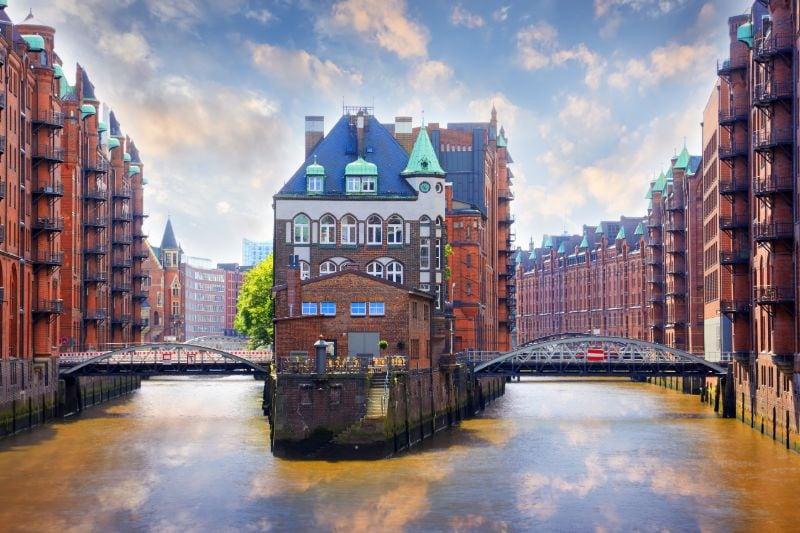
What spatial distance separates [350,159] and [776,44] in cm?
3036

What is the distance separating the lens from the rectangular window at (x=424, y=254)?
8038cm

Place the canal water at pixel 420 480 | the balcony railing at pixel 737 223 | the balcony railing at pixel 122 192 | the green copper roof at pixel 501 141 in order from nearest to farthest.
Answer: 1. the canal water at pixel 420 480
2. the balcony railing at pixel 737 223
3. the balcony railing at pixel 122 192
4. the green copper roof at pixel 501 141

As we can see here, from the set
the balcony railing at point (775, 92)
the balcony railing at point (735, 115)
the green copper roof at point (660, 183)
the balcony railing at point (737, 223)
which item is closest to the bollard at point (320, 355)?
the balcony railing at point (775, 92)

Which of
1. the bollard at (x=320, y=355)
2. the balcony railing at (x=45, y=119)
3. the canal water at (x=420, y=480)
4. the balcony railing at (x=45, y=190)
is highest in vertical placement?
the balcony railing at (x=45, y=119)

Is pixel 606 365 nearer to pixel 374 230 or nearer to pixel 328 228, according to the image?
pixel 374 230

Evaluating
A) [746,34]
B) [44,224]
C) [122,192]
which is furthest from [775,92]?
[122,192]

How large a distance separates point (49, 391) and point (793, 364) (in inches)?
1657

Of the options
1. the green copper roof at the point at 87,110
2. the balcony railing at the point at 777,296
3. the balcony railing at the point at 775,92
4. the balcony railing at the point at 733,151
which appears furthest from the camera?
the green copper roof at the point at 87,110

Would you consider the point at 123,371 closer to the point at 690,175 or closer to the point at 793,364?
the point at 793,364

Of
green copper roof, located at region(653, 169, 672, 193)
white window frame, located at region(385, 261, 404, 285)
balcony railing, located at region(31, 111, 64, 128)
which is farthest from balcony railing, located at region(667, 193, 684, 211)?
balcony railing, located at region(31, 111, 64, 128)

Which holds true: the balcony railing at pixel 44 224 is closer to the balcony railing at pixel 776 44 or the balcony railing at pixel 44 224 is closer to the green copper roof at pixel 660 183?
the balcony railing at pixel 776 44

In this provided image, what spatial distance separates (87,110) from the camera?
326 ft

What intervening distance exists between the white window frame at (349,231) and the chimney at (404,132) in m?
13.5

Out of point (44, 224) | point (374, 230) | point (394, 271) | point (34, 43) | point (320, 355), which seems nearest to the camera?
point (320, 355)
